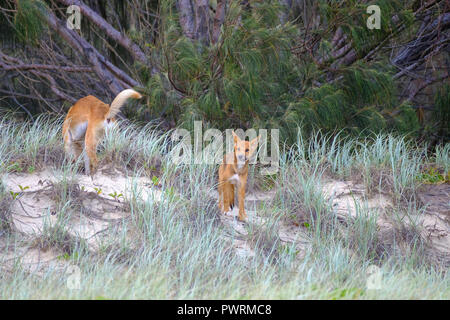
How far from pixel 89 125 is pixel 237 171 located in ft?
5.11

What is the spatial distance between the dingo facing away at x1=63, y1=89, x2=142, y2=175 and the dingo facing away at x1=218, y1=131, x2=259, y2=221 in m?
1.15

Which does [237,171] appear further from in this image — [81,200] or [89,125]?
[89,125]

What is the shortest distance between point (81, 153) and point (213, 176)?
1.30 m

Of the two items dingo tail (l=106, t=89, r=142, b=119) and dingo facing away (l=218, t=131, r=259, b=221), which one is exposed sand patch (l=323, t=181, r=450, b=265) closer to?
dingo facing away (l=218, t=131, r=259, b=221)

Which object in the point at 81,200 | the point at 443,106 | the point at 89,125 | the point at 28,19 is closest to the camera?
the point at 81,200

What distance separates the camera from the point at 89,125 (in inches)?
200

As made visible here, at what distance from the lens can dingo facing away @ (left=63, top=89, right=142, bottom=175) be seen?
4.98 meters

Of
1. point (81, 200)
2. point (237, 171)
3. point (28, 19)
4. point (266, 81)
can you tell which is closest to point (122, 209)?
point (81, 200)

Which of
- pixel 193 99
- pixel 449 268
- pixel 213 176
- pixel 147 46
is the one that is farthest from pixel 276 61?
pixel 449 268

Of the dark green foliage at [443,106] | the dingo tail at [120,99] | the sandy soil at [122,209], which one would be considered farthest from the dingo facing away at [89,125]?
the dark green foliage at [443,106]

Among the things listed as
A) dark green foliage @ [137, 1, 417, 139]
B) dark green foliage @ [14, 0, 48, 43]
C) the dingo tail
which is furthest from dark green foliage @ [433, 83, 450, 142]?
dark green foliage @ [14, 0, 48, 43]

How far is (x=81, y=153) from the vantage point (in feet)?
16.9

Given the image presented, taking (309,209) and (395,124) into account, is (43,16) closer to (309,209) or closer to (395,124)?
(309,209)

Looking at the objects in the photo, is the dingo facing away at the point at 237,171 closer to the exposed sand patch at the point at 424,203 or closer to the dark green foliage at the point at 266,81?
the dark green foliage at the point at 266,81
